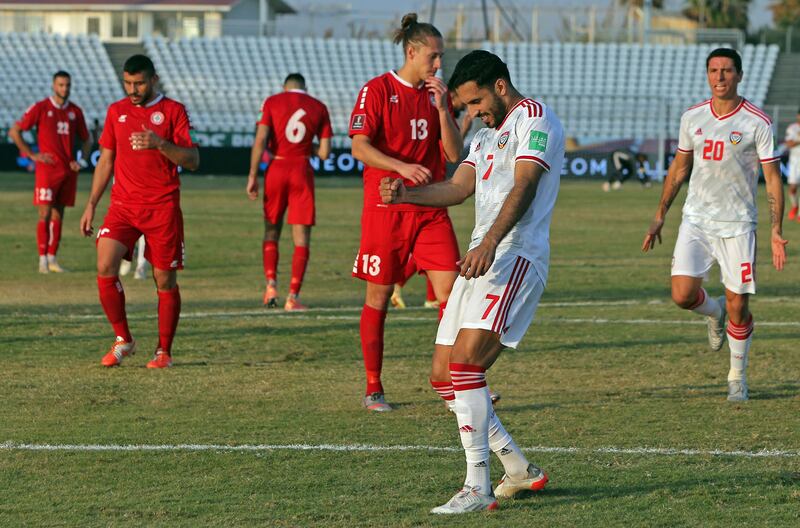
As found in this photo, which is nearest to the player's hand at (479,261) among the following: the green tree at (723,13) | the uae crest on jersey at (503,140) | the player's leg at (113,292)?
the uae crest on jersey at (503,140)

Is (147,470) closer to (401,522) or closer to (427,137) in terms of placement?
(401,522)

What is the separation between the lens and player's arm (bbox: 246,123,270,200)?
40.0ft

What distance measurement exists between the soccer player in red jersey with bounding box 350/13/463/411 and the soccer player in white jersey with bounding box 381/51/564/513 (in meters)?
1.92

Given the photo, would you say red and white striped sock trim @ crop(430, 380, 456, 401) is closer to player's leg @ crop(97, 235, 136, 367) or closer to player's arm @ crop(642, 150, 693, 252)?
player's arm @ crop(642, 150, 693, 252)

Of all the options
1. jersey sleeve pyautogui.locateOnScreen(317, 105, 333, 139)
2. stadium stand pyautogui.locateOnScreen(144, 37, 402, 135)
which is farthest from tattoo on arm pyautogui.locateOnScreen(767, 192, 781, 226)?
stadium stand pyautogui.locateOnScreen(144, 37, 402, 135)

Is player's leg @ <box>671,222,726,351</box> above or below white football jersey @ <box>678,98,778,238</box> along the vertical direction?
below

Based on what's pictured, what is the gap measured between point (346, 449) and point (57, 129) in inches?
403

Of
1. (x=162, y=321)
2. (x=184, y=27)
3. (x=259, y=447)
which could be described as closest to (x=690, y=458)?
(x=259, y=447)

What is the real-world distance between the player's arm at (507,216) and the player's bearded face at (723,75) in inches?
114

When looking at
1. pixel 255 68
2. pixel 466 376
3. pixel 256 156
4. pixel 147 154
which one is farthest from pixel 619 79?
pixel 466 376

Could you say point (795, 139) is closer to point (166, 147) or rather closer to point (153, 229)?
point (153, 229)

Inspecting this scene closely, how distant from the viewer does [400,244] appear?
7797 mm

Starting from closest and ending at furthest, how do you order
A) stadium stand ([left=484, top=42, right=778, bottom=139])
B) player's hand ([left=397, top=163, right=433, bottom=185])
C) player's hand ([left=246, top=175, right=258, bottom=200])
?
player's hand ([left=397, top=163, right=433, bottom=185]) → player's hand ([left=246, top=175, right=258, bottom=200]) → stadium stand ([left=484, top=42, right=778, bottom=139])

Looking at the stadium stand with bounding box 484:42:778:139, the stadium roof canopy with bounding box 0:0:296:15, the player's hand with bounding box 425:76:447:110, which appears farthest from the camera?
the stadium roof canopy with bounding box 0:0:296:15
